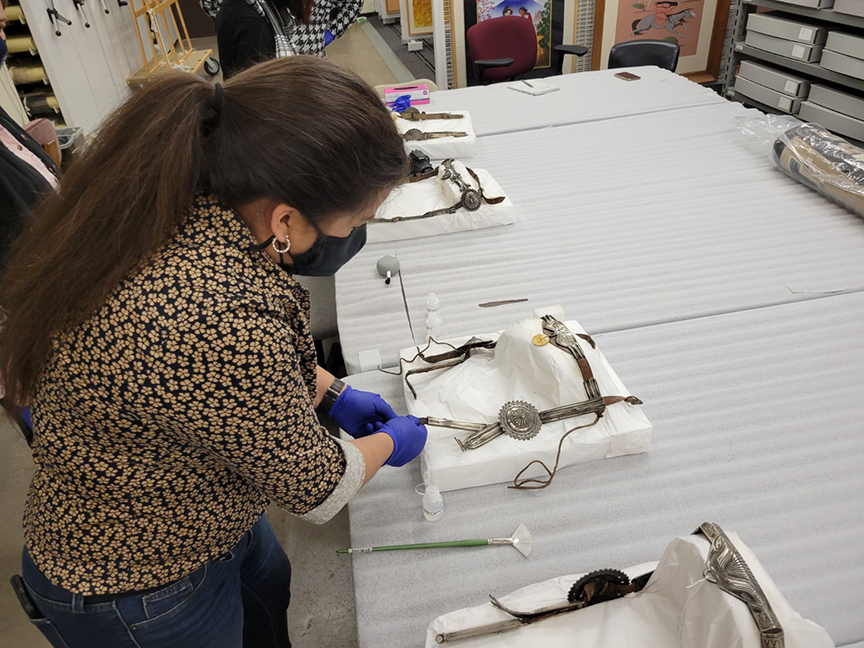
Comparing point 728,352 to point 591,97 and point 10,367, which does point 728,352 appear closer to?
point 10,367

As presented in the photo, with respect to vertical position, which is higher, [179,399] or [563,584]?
[179,399]

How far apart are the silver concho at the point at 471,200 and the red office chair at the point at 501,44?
2.32 m

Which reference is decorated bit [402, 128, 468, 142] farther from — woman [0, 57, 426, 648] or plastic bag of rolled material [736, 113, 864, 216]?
woman [0, 57, 426, 648]

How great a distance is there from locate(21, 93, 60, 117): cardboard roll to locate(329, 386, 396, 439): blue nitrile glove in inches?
161

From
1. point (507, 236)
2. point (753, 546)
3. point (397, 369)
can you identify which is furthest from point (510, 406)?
point (507, 236)

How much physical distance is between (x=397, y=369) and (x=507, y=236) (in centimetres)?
78

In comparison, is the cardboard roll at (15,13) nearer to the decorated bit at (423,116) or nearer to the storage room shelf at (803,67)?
the decorated bit at (423,116)

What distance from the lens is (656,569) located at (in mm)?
918

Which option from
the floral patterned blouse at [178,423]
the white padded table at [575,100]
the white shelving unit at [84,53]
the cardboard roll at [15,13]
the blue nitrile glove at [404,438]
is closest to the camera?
the floral patterned blouse at [178,423]

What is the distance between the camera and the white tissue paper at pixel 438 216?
207cm

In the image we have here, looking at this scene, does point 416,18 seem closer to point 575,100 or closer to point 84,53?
point 84,53

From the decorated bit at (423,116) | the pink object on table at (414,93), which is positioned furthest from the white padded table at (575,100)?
the decorated bit at (423,116)

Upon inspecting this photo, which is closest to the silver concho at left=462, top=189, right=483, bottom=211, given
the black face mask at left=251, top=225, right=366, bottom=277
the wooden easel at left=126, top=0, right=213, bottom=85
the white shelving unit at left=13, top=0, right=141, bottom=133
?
the black face mask at left=251, top=225, right=366, bottom=277

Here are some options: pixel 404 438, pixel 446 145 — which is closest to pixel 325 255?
pixel 404 438
